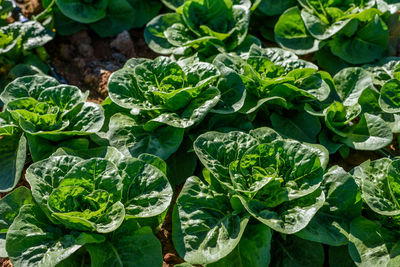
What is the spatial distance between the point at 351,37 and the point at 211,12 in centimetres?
184

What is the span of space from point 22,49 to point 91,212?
9.74ft

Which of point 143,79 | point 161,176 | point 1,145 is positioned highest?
point 143,79

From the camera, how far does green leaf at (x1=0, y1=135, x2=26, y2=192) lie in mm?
4074

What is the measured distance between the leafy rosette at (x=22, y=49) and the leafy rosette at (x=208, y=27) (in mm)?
1453

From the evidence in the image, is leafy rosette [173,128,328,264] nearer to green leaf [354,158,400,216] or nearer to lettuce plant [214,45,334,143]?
green leaf [354,158,400,216]

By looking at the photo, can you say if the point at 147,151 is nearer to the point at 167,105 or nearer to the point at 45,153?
the point at 167,105

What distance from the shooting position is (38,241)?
10.9ft

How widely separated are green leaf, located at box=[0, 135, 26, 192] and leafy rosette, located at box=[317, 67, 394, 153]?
309 cm

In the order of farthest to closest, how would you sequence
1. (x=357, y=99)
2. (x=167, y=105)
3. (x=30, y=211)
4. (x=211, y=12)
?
(x=211, y=12) → (x=357, y=99) → (x=167, y=105) → (x=30, y=211)

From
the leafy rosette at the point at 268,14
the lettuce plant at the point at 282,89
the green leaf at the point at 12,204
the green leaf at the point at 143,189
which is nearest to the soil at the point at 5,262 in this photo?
the green leaf at the point at 12,204

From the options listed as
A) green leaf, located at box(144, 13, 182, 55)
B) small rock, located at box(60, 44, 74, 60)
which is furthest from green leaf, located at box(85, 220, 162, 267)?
small rock, located at box(60, 44, 74, 60)

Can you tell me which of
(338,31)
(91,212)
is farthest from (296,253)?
(338,31)

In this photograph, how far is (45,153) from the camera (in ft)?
13.7

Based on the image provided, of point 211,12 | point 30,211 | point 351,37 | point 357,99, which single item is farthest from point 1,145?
point 351,37
